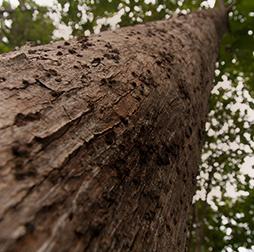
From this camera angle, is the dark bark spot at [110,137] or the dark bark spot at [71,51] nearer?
the dark bark spot at [110,137]

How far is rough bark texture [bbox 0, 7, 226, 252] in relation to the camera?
3.03 ft

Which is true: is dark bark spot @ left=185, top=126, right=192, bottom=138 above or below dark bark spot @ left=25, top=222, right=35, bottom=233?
below

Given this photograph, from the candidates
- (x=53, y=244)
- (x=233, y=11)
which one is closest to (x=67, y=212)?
(x=53, y=244)

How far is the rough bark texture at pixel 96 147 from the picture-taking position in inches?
36.4

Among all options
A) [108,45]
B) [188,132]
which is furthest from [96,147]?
[188,132]

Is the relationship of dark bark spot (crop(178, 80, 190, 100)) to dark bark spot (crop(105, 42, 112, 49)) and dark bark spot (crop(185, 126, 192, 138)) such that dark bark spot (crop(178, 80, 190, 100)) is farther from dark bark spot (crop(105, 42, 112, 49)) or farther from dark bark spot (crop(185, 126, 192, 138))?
dark bark spot (crop(105, 42, 112, 49))

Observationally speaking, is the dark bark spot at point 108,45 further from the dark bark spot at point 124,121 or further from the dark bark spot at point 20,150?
the dark bark spot at point 20,150

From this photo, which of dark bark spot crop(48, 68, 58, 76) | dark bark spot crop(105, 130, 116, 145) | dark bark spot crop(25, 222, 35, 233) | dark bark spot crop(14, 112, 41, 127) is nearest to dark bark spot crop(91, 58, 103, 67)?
dark bark spot crop(48, 68, 58, 76)

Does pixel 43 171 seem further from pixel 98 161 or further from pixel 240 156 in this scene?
pixel 240 156

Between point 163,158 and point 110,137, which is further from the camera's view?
point 163,158

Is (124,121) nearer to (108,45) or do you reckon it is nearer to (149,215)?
(149,215)

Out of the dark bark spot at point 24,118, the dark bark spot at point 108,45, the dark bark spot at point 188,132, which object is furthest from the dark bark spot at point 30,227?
the dark bark spot at point 188,132

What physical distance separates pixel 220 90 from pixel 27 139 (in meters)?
7.56

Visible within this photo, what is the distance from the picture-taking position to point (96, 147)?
124 centimetres
